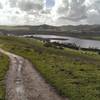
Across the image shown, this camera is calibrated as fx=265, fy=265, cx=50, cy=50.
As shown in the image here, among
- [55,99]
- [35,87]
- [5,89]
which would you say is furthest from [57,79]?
[55,99]

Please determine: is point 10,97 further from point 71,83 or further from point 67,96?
point 71,83

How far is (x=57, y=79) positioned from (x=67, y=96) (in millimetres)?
8830

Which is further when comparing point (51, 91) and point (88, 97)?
point (51, 91)

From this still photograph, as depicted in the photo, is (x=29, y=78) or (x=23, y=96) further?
(x=29, y=78)

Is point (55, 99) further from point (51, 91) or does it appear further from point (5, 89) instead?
point (5, 89)

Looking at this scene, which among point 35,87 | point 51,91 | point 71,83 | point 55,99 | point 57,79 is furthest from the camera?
point 57,79

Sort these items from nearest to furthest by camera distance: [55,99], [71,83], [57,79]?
[55,99] → [71,83] → [57,79]

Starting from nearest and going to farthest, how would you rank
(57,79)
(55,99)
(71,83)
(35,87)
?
(55,99)
(35,87)
(71,83)
(57,79)

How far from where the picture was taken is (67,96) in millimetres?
24844

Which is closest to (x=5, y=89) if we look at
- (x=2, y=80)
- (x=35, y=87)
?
(x=35, y=87)

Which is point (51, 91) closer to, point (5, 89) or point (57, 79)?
point (5, 89)

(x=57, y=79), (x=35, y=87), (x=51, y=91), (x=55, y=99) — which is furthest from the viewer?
(x=57, y=79)

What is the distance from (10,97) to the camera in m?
24.0

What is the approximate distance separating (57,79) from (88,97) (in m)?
9.70
